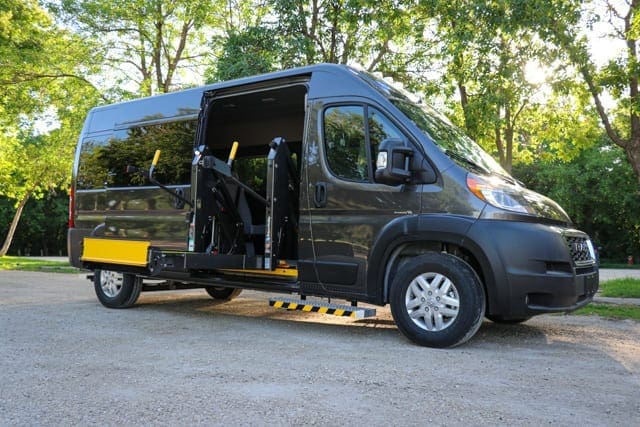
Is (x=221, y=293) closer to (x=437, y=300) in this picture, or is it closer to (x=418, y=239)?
(x=418, y=239)

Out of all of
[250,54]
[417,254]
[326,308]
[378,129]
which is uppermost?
[250,54]

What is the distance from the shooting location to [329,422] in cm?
338

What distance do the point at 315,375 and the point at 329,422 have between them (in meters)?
1.07

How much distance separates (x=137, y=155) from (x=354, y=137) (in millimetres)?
3365

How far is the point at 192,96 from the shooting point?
750cm

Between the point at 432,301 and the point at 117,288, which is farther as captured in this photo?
the point at 117,288

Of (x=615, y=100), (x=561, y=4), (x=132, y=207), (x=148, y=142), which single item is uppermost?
(x=561, y=4)

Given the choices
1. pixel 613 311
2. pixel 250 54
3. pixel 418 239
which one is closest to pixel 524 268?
pixel 418 239

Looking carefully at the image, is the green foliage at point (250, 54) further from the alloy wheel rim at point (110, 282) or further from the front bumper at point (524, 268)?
the front bumper at point (524, 268)

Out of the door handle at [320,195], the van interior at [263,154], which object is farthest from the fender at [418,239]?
the van interior at [263,154]

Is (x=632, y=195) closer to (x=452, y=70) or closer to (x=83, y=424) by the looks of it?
(x=452, y=70)

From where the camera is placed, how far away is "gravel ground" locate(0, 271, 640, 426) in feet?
11.7

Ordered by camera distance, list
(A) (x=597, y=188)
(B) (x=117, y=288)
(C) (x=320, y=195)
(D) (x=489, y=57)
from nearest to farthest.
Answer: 1. (C) (x=320, y=195)
2. (B) (x=117, y=288)
3. (D) (x=489, y=57)
4. (A) (x=597, y=188)

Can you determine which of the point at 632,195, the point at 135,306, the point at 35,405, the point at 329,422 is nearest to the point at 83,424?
the point at 35,405
